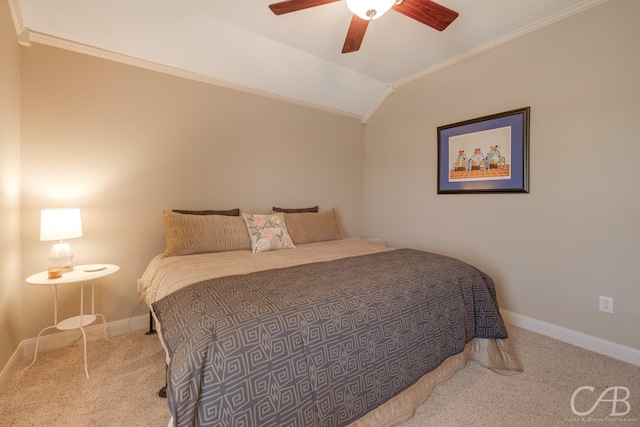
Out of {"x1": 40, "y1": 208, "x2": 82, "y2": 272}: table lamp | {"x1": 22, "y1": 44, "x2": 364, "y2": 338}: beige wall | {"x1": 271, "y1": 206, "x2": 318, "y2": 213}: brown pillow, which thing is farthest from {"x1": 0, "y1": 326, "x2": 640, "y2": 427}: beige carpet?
{"x1": 271, "y1": 206, "x2": 318, "y2": 213}: brown pillow

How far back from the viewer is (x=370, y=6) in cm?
146

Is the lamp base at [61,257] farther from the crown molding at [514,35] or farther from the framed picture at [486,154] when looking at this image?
the crown molding at [514,35]

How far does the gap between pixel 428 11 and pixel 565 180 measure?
5.53ft

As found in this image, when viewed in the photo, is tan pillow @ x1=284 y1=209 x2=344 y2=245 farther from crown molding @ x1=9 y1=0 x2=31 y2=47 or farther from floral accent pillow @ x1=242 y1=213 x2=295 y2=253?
crown molding @ x1=9 y1=0 x2=31 y2=47

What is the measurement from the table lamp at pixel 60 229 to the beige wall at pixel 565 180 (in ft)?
10.6

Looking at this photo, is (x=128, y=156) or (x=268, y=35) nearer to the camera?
(x=128, y=156)

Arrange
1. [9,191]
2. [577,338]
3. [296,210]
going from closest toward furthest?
[9,191], [577,338], [296,210]

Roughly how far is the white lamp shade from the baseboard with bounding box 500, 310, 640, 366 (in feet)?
11.6

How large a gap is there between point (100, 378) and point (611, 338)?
138 inches

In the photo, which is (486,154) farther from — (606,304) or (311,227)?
(311,227)

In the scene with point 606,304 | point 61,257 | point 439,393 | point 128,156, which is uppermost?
point 128,156

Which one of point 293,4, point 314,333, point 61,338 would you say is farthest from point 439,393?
point 61,338

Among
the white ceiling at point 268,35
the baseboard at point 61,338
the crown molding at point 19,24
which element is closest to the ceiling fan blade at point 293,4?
the white ceiling at point 268,35

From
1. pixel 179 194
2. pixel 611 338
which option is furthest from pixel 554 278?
pixel 179 194
